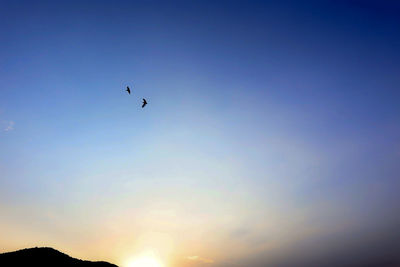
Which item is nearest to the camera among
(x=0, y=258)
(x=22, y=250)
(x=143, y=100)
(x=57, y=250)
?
(x=143, y=100)

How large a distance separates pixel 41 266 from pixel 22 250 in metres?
6.91

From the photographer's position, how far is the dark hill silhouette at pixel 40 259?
39.4 metres

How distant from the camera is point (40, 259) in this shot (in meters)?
41.8

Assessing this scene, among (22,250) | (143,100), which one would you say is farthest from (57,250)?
(143,100)

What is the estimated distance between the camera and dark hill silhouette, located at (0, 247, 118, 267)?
39375mm

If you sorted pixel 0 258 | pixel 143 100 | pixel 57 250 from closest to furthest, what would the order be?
1. pixel 143 100
2. pixel 0 258
3. pixel 57 250

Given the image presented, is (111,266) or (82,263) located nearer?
(82,263)

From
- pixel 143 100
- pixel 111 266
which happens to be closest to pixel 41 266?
pixel 111 266

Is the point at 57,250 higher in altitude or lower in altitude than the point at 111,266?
higher

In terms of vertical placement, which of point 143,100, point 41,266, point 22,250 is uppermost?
point 143,100

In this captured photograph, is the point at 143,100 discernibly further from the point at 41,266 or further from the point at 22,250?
the point at 22,250

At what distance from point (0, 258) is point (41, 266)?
6.73 meters

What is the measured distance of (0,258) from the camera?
39500mm

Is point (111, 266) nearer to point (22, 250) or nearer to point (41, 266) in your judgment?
point (41, 266)
